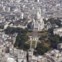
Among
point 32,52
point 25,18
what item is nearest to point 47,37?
point 32,52

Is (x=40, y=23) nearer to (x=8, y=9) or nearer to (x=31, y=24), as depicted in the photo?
(x=31, y=24)

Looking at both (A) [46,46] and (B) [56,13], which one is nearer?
(A) [46,46]

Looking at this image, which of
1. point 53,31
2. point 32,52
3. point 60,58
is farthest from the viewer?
point 53,31

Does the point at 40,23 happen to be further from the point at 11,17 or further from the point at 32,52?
the point at 32,52

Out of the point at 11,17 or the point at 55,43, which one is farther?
the point at 11,17

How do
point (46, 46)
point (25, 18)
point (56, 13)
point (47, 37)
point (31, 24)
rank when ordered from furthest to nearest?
point (56, 13) → point (25, 18) → point (31, 24) → point (47, 37) → point (46, 46)

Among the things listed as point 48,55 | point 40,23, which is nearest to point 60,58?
point 48,55

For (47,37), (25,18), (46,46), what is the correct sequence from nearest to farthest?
(46,46) < (47,37) < (25,18)

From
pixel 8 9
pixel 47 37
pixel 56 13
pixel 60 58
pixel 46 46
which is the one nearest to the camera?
pixel 60 58
